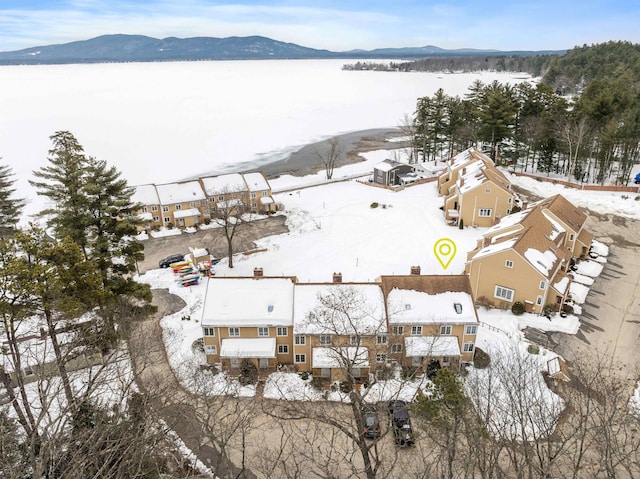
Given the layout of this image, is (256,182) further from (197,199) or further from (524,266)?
A: (524,266)

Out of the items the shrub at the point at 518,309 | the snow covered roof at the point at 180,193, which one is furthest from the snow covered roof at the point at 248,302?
the snow covered roof at the point at 180,193

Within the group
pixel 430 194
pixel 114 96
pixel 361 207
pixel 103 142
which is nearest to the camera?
pixel 361 207

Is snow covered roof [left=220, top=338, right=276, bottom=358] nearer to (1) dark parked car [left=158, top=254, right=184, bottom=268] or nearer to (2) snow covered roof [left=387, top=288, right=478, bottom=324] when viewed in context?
(2) snow covered roof [left=387, top=288, right=478, bottom=324]

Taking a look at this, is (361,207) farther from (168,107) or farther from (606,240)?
A: (168,107)

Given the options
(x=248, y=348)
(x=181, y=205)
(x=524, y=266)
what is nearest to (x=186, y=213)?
(x=181, y=205)

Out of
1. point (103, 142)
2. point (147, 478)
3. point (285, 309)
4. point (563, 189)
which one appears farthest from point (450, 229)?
point (103, 142)

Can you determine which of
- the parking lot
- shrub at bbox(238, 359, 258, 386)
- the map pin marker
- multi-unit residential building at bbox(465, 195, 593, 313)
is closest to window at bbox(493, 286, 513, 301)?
multi-unit residential building at bbox(465, 195, 593, 313)
